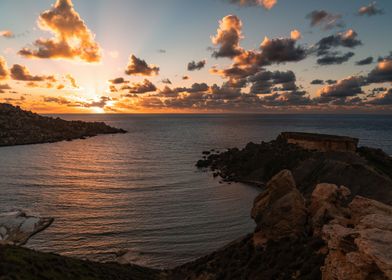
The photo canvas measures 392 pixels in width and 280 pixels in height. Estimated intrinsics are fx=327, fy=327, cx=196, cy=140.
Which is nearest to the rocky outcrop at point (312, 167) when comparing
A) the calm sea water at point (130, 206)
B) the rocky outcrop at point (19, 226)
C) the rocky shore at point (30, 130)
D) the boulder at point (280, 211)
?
the calm sea water at point (130, 206)

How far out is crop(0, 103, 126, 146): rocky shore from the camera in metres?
150

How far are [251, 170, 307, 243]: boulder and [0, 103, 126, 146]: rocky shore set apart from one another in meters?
137

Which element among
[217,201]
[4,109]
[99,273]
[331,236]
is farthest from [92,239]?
[4,109]

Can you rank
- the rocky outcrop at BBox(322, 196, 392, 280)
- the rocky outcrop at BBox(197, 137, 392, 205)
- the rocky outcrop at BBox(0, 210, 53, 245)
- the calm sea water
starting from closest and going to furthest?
1. the rocky outcrop at BBox(322, 196, 392, 280)
2. the calm sea water
3. the rocky outcrop at BBox(0, 210, 53, 245)
4. the rocky outcrop at BBox(197, 137, 392, 205)

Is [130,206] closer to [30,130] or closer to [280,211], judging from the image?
[280,211]

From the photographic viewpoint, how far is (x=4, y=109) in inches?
7466

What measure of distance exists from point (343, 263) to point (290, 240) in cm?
1301

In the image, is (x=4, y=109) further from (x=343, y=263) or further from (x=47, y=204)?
(x=343, y=263)

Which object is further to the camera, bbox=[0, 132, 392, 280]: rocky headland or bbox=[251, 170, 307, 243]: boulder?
bbox=[251, 170, 307, 243]: boulder

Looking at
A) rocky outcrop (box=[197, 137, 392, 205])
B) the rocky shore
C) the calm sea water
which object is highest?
the rocky shore

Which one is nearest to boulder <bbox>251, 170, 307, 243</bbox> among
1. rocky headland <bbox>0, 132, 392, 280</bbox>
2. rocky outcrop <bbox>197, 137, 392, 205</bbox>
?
rocky headland <bbox>0, 132, 392, 280</bbox>

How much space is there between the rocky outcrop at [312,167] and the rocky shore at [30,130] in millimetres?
96721

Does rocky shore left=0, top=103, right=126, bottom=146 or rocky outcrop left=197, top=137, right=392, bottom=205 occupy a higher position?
rocky shore left=0, top=103, right=126, bottom=146

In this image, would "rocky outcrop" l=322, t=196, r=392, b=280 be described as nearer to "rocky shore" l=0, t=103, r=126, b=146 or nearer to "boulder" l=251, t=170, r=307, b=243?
"boulder" l=251, t=170, r=307, b=243
